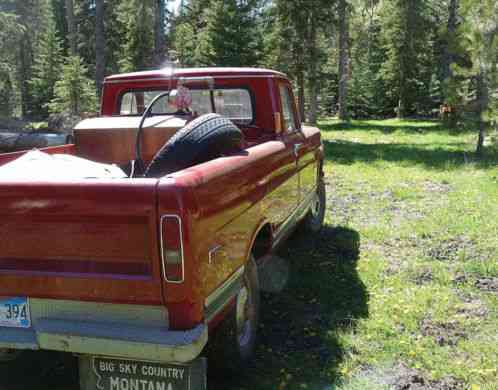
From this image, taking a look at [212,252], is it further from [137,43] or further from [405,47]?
[405,47]

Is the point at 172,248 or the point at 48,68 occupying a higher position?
the point at 48,68

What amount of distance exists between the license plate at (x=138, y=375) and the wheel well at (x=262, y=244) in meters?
1.47

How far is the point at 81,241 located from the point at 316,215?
14.5 feet

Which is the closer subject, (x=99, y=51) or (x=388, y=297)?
(x=388, y=297)

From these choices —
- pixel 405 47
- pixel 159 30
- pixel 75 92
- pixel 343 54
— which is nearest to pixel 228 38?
pixel 75 92

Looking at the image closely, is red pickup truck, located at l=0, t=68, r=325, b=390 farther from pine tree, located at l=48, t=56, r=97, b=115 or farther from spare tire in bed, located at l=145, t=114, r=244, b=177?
pine tree, located at l=48, t=56, r=97, b=115

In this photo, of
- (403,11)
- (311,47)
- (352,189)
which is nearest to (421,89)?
(403,11)

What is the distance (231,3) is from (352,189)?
45.3ft

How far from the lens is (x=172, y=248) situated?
2.53 meters

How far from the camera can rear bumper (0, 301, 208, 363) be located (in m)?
2.50

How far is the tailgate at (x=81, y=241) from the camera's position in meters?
2.55

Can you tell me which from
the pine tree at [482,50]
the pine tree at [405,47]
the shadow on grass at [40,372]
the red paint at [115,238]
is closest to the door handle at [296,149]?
the red paint at [115,238]

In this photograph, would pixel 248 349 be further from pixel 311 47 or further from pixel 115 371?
pixel 311 47

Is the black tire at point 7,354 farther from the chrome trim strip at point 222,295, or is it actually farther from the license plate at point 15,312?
the chrome trim strip at point 222,295
